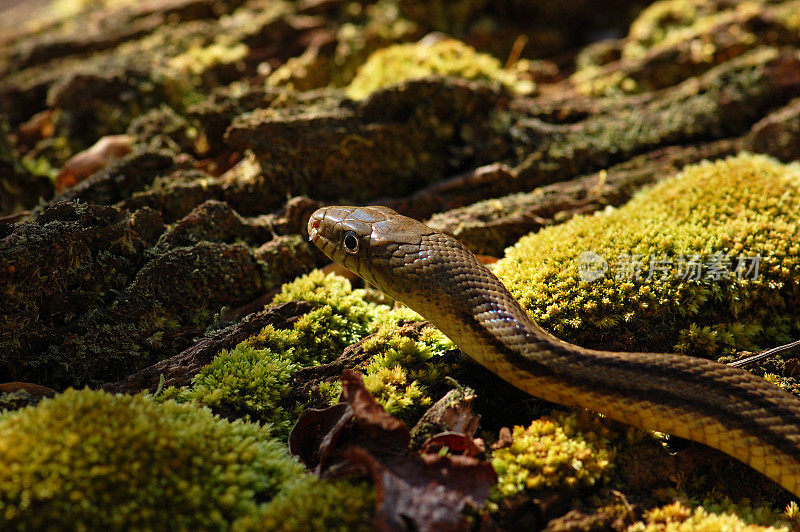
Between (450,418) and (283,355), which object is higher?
(283,355)

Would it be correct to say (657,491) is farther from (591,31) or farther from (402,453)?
(591,31)

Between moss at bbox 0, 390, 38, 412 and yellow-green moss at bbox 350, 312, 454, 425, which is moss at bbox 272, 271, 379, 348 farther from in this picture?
moss at bbox 0, 390, 38, 412

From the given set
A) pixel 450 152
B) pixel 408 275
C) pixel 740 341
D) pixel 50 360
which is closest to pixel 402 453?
pixel 408 275

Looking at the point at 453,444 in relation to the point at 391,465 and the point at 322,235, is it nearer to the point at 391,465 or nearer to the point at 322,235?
the point at 391,465

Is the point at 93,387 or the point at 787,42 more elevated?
the point at 787,42

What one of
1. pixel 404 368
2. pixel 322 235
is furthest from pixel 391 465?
pixel 322 235

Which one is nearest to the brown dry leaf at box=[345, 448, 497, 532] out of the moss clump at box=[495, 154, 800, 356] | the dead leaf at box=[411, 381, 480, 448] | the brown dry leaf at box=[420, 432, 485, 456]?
the brown dry leaf at box=[420, 432, 485, 456]
